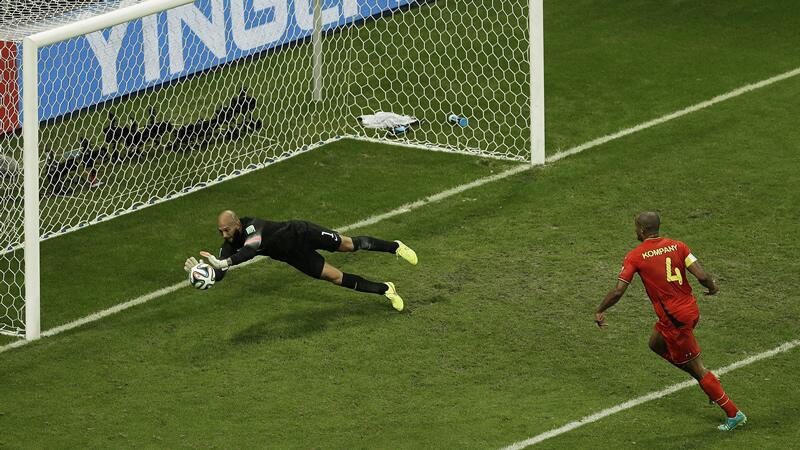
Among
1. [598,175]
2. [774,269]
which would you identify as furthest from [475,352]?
[598,175]

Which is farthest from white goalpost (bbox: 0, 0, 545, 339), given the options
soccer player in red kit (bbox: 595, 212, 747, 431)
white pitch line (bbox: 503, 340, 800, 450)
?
soccer player in red kit (bbox: 595, 212, 747, 431)

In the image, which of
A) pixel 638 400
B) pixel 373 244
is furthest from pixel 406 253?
pixel 638 400

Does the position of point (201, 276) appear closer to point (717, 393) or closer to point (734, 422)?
point (717, 393)

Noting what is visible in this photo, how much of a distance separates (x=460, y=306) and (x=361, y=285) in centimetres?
93

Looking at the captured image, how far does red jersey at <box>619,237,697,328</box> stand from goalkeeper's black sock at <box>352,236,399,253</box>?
3379mm

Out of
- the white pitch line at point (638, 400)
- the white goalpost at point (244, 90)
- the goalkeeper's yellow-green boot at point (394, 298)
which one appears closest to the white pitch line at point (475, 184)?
the white goalpost at point (244, 90)

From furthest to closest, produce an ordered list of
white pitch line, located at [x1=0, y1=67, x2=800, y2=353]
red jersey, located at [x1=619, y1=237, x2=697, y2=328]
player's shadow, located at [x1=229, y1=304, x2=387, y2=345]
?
white pitch line, located at [x1=0, y1=67, x2=800, y2=353]
player's shadow, located at [x1=229, y1=304, x2=387, y2=345]
red jersey, located at [x1=619, y1=237, x2=697, y2=328]

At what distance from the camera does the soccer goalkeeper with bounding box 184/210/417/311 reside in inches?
575

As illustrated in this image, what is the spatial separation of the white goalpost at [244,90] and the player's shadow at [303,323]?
3.12 metres

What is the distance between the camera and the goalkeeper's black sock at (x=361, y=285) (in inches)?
599

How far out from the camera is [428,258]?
1647 centimetres

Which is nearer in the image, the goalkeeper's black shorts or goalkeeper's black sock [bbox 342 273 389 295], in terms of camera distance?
the goalkeeper's black shorts

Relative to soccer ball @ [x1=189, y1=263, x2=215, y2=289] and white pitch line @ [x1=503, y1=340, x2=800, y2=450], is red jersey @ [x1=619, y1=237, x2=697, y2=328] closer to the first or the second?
white pitch line @ [x1=503, y1=340, x2=800, y2=450]

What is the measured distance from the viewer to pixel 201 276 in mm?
14281
